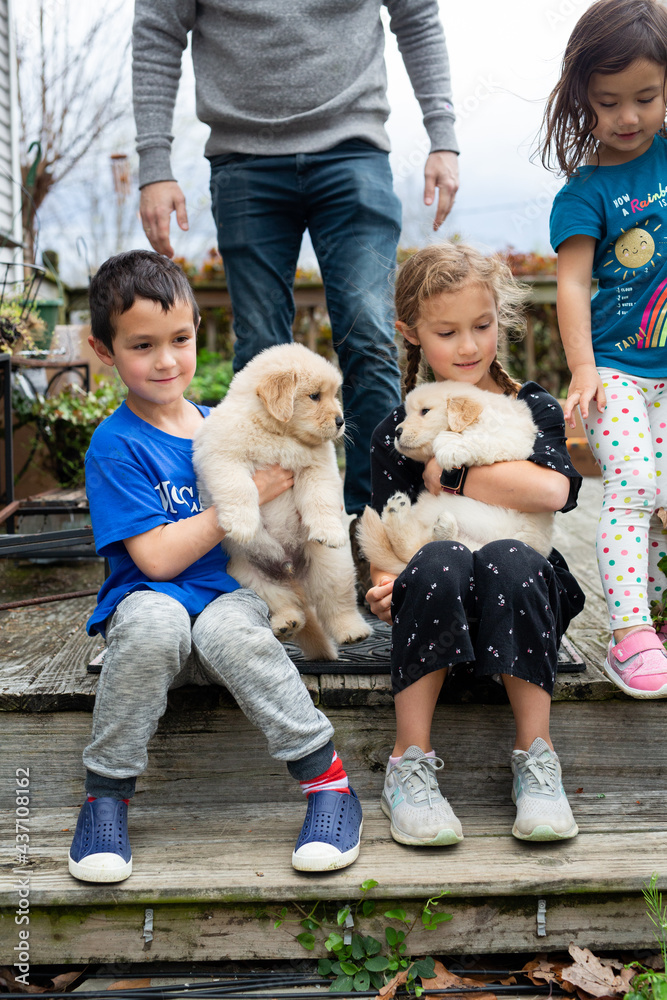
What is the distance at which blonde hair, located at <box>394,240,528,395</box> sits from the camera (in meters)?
2.10

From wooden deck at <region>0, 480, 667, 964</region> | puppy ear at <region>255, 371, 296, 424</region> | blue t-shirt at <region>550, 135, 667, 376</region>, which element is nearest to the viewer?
wooden deck at <region>0, 480, 667, 964</region>

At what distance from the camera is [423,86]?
2.85m

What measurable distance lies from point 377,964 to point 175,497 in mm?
1169

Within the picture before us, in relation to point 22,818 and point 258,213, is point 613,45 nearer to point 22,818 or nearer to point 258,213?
point 258,213

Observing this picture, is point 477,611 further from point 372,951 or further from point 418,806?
point 372,951

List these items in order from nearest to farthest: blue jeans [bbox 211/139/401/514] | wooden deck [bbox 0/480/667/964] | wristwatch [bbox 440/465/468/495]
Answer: wooden deck [bbox 0/480/667/964] → wristwatch [bbox 440/465/468/495] → blue jeans [bbox 211/139/401/514]

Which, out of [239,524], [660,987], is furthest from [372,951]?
[239,524]

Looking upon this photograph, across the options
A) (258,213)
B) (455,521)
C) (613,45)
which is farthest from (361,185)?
(455,521)

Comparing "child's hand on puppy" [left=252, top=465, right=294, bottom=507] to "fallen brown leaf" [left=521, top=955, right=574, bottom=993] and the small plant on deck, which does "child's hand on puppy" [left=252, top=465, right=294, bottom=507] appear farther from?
"fallen brown leaf" [left=521, top=955, right=574, bottom=993]

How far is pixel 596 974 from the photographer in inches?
65.7

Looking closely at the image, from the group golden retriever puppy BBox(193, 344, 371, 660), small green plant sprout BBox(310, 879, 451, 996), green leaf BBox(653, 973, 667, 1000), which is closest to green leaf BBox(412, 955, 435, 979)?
small green plant sprout BBox(310, 879, 451, 996)

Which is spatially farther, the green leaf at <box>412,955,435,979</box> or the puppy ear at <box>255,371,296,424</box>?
the puppy ear at <box>255,371,296,424</box>

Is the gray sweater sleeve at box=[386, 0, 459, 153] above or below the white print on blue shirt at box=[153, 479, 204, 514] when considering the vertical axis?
above

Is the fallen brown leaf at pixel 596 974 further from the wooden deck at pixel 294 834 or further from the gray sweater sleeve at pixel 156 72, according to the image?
the gray sweater sleeve at pixel 156 72
